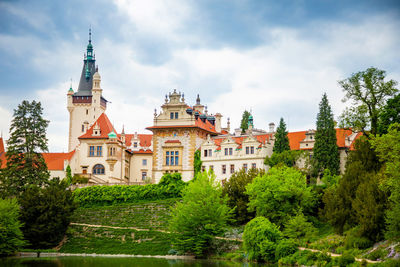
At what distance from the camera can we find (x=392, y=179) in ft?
109

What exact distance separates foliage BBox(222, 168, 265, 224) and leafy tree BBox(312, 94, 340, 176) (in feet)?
22.5

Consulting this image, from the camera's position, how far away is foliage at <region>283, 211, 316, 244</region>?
139 ft

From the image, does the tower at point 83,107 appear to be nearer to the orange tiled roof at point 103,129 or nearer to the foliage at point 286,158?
the orange tiled roof at point 103,129

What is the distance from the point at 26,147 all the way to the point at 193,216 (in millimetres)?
21608

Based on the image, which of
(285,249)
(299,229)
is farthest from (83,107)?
(285,249)

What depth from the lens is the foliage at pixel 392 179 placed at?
32.7 meters

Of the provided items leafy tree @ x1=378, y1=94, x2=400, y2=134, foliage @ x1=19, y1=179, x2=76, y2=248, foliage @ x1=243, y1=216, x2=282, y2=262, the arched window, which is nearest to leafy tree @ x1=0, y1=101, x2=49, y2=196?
foliage @ x1=19, y1=179, x2=76, y2=248

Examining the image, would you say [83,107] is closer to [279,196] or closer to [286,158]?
[286,158]

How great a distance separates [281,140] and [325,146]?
5124mm

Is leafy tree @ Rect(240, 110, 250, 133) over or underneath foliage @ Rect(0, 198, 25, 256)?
over

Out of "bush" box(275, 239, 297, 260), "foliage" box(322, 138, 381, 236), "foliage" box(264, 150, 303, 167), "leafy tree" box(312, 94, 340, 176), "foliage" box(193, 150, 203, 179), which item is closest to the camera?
"bush" box(275, 239, 297, 260)

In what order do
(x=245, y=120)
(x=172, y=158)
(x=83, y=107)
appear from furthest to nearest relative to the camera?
(x=83, y=107) < (x=245, y=120) < (x=172, y=158)

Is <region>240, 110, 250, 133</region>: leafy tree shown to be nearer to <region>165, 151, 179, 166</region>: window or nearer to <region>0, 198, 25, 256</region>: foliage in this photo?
<region>165, 151, 179, 166</region>: window

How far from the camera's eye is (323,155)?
56.5 metres
